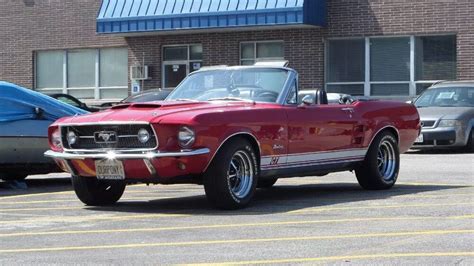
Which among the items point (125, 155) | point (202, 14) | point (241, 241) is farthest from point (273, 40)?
point (241, 241)

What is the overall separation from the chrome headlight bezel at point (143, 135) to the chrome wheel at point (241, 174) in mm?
898

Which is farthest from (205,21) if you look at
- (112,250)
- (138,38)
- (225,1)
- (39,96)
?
(112,250)

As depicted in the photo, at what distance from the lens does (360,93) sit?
26.1 meters

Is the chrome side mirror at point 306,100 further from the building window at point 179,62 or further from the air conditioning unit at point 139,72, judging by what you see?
the air conditioning unit at point 139,72

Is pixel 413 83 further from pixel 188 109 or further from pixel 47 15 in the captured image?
pixel 188 109

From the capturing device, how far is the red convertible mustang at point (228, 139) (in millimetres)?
9227

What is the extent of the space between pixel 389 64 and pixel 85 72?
1037cm

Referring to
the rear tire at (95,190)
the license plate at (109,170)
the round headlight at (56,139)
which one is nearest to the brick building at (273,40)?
the rear tire at (95,190)

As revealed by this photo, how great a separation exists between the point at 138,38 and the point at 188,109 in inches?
784

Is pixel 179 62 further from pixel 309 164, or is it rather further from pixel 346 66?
pixel 309 164

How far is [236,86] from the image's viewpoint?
35.4 feet

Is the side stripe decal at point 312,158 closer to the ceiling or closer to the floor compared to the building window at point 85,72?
closer to the floor

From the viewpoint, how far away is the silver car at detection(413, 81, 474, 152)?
19.5m

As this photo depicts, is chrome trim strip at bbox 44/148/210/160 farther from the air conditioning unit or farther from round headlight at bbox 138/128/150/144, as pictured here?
the air conditioning unit
